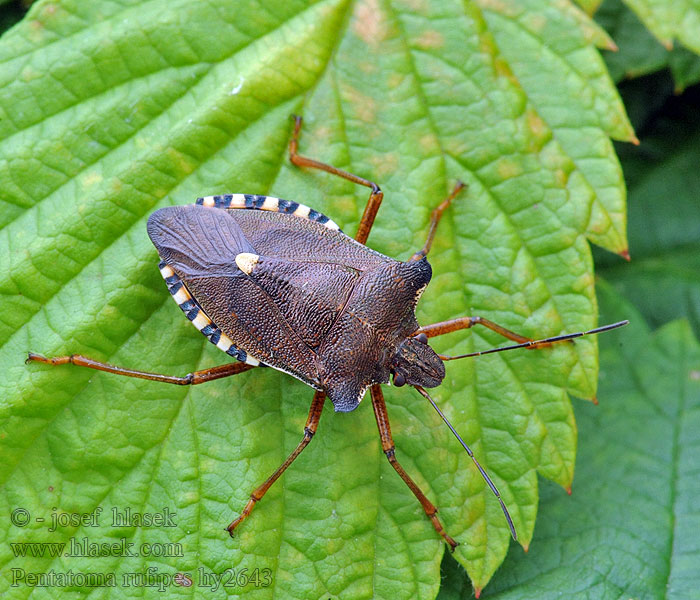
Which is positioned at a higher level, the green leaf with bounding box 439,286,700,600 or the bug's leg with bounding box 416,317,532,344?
the bug's leg with bounding box 416,317,532,344

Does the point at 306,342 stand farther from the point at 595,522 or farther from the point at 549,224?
the point at 595,522

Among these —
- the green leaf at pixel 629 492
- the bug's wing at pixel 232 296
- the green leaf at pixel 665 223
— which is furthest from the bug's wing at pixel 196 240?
the green leaf at pixel 665 223

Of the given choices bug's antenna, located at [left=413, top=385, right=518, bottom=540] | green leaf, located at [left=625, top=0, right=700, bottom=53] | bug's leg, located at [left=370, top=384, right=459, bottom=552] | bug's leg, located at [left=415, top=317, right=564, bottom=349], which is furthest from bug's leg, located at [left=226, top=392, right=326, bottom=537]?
green leaf, located at [left=625, top=0, right=700, bottom=53]

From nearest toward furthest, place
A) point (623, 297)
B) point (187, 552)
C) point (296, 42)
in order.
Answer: point (187, 552) → point (296, 42) → point (623, 297)

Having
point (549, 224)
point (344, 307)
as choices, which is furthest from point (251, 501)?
point (549, 224)

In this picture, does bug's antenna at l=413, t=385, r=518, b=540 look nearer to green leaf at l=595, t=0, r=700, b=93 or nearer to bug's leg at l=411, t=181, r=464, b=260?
bug's leg at l=411, t=181, r=464, b=260

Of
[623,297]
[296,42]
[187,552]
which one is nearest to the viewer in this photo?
[187,552]

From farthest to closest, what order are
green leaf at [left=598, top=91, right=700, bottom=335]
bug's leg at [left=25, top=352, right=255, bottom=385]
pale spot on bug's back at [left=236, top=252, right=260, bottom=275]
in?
green leaf at [left=598, top=91, right=700, bottom=335]
pale spot on bug's back at [left=236, top=252, right=260, bottom=275]
bug's leg at [left=25, top=352, right=255, bottom=385]

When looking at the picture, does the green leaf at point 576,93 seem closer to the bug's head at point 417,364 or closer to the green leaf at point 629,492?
the green leaf at point 629,492

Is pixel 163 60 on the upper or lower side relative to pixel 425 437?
upper
